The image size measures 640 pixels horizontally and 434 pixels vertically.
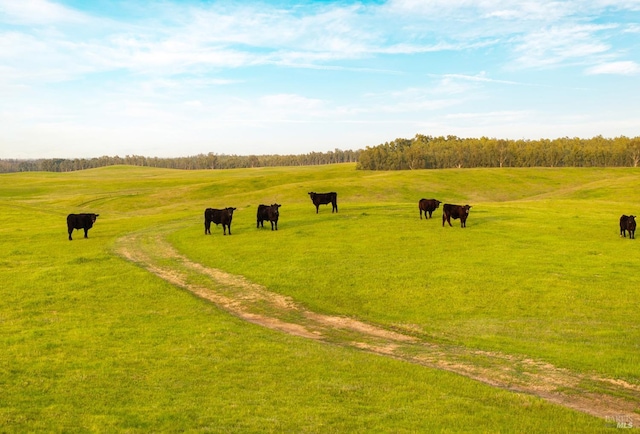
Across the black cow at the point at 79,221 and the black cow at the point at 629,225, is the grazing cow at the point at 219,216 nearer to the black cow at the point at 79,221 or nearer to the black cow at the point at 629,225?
the black cow at the point at 79,221

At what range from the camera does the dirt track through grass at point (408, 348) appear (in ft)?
40.8

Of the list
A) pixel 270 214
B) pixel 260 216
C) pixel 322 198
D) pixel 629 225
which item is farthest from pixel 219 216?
pixel 629 225

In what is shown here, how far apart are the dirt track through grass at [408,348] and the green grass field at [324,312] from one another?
2.06ft

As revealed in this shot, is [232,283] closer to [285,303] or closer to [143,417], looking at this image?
[285,303]

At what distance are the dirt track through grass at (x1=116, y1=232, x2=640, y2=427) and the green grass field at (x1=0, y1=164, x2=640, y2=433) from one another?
2.06ft

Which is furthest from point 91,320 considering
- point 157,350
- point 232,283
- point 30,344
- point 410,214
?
point 410,214

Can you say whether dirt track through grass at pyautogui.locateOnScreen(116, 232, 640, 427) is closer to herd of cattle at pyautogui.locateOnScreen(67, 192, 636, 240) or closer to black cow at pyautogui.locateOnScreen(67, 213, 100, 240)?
herd of cattle at pyautogui.locateOnScreen(67, 192, 636, 240)

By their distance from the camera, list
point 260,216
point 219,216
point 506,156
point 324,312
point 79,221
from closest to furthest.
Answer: point 324,312, point 219,216, point 79,221, point 260,216, point 506,156

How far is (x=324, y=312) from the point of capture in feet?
71.2

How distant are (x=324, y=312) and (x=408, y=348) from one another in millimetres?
5699

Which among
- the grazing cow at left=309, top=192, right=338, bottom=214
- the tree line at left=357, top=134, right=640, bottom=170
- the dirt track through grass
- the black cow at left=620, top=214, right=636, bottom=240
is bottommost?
the dirt track through grass

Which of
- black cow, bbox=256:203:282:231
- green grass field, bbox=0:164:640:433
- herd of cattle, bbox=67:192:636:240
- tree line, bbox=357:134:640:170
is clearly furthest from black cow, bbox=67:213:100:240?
tree line, bbox=357:134:640:170

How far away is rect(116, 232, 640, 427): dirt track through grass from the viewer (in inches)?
490

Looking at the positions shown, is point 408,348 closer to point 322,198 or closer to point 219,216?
point 219,216
